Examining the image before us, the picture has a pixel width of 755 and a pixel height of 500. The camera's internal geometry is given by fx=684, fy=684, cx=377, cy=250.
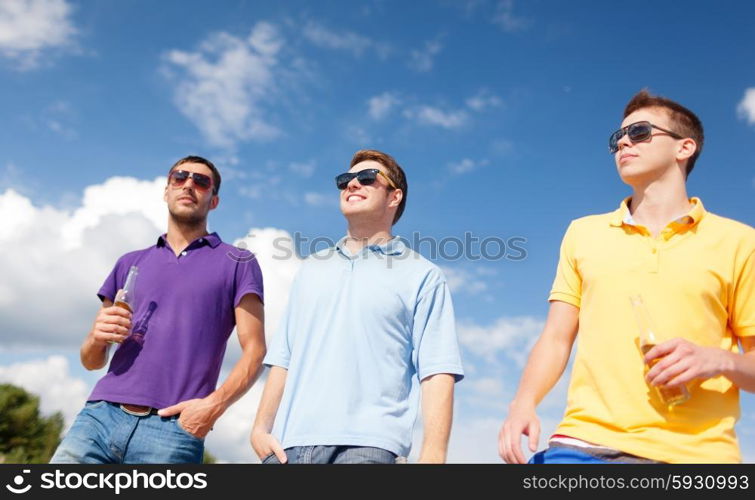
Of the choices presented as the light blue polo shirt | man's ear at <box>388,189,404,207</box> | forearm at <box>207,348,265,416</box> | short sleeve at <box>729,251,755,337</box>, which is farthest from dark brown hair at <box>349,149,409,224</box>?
short sleeve at <box>729,251,755,337</box>

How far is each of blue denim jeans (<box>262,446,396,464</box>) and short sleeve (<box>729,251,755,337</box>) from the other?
2.41 metres

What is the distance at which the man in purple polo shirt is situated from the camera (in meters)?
5.97

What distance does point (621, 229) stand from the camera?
4574 mm

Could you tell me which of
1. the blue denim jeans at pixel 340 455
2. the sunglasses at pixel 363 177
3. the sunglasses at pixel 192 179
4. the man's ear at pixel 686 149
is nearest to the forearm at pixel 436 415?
the blue denim jeans at pixel 340 455

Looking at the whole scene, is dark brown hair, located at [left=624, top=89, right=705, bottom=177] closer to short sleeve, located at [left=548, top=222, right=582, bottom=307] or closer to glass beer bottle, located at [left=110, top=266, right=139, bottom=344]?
short sleeve, located at [left=548, top=222, right=582, bottom=307]

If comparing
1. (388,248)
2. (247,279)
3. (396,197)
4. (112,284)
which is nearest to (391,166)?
(396,197)

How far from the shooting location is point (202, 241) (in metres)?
7.08

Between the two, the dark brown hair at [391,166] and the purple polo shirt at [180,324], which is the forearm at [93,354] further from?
the dark brown hair at [391,166]

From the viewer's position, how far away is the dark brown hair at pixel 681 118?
4855 millimetres

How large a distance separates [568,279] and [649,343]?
85 centimetres

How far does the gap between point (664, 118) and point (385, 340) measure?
2.59 m
